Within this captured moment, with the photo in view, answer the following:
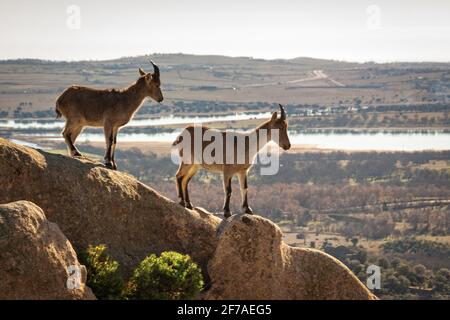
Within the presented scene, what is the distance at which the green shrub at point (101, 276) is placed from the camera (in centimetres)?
2020

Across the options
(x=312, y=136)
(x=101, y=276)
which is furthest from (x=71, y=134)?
(x=312, y=136)

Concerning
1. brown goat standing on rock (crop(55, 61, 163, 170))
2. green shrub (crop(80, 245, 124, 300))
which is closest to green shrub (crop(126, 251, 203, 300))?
green shrub (crop(80, 245, 124, 300))

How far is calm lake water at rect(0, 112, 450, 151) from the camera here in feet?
404

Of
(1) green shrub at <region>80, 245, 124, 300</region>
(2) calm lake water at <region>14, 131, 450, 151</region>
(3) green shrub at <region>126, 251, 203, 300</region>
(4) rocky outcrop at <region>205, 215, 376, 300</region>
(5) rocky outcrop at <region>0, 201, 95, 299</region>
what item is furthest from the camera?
(2) calm lake water at <region>14, 131, 450, 151</region>

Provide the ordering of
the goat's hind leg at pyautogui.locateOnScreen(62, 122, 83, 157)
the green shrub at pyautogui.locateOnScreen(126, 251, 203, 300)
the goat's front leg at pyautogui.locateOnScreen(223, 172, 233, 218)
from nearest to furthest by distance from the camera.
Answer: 1. the green shrub at pyautogui.locateOnScreen(126, 251, 203, 300)
2. the goat's front leg at pyautogui.locateOnScreen(223, 172, 233, 218)
3. the goat's hind leg at pyautogui.locateOnScreen(62, 122, 83, 157)

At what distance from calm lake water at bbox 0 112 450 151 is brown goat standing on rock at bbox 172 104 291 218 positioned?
88.2 metres

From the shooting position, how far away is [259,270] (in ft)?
74.2

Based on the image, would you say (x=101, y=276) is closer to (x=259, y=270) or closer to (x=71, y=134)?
(x=259, y=270)

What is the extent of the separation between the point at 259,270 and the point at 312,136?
128113mm

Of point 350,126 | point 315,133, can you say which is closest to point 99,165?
point 315,133

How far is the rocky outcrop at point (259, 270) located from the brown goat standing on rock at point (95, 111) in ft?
12.6

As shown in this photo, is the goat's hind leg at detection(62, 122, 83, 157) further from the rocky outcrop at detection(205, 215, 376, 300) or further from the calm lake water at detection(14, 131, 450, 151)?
the calm lake water at detection(14, 131, 450, 151)

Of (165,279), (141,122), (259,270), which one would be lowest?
(141,122)
